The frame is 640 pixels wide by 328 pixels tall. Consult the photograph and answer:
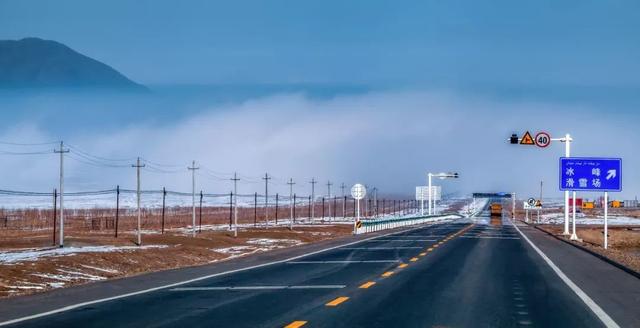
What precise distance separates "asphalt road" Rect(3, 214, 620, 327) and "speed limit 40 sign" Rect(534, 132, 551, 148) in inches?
895

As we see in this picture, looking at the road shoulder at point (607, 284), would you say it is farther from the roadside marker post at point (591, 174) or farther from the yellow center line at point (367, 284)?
the roadside marker post at point (591, 174)

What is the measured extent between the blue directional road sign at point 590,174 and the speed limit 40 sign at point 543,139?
159 cm

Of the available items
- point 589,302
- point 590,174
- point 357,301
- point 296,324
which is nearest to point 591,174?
point 590,174

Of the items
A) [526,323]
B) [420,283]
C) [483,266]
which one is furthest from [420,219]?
[526,323]

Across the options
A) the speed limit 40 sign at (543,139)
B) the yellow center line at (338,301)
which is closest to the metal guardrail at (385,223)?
the speed limit 40 sign at (543,139)

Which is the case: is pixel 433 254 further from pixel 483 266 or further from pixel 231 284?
pixel 231 284

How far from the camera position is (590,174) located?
43906 mm

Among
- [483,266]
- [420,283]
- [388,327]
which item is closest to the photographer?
[388,327]

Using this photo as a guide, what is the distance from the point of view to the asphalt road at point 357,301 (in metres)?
12.7

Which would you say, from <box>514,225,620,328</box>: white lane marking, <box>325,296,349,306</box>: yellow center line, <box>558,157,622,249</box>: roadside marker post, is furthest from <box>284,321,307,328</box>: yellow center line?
<box>558,157,622,249</box>: roadside marker post

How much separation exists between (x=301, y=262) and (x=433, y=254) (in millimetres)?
6227

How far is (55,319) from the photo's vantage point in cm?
1321

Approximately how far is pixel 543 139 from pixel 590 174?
3886 millimetres

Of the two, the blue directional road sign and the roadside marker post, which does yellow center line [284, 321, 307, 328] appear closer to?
the roadside marker post
